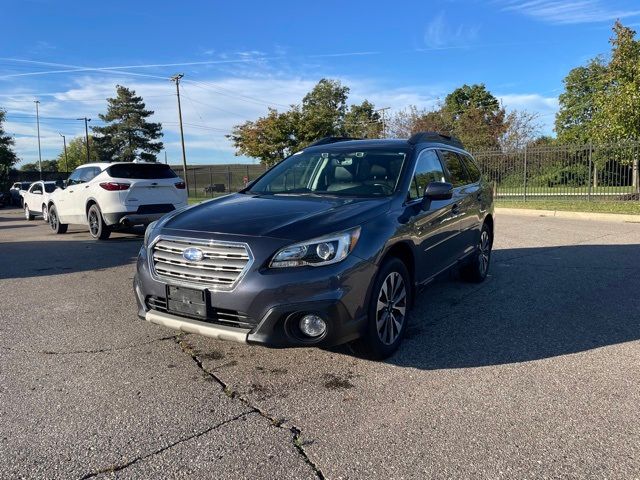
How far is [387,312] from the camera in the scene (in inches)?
156

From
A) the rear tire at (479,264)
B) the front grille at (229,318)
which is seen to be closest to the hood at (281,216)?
the front grille at (229,318)

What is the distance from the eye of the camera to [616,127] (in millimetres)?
18812

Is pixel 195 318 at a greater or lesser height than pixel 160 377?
greater

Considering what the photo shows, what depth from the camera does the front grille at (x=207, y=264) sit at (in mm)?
3482

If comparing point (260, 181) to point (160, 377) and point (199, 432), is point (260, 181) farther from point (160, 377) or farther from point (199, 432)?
point (199, 432)

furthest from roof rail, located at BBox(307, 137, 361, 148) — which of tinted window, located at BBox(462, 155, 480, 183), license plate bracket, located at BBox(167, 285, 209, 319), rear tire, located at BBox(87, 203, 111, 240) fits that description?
rear tire, located at BBox(87, 203, 111, 240)

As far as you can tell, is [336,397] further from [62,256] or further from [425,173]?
[62,256]

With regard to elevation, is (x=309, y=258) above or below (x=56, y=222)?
above

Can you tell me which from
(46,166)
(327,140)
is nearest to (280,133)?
(327,140)

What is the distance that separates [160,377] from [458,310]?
10.1 ft

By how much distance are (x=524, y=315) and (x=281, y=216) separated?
9.20ft

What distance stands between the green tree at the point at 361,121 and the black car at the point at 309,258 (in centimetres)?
4908

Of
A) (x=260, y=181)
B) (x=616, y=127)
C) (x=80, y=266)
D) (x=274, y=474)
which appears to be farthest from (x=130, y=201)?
(x=616, y=127)

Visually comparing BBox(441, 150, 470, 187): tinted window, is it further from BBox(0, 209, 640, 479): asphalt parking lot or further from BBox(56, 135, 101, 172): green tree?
BBox(56, 135, 101, 172): green tree
